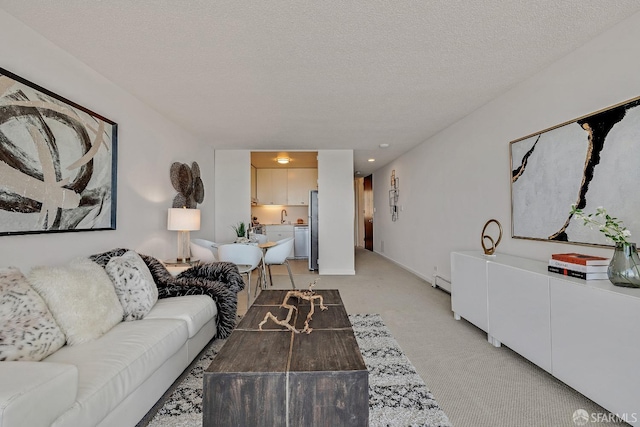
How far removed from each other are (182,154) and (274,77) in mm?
2192

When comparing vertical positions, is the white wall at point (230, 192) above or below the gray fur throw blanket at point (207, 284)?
above

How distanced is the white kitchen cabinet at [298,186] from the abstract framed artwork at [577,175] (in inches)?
221

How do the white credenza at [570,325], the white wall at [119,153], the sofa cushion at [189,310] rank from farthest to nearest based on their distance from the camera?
the sofa cushion at [189,310], the white wall at [119,153], the white credenza at [570,325]

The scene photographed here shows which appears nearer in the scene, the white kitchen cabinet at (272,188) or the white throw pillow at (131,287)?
the white throw pillow at (131,287)

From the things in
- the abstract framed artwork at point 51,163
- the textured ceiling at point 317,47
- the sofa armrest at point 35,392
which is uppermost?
the textured ceiling at point 317,47

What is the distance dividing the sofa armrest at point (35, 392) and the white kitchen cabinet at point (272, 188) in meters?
7.05

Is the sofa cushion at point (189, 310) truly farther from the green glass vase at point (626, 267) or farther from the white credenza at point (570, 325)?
the green glass vase at point (626, 267)

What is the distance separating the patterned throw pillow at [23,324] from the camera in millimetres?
1312

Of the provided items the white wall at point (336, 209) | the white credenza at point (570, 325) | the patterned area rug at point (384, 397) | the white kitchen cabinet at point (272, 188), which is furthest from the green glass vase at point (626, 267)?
the white kitchen cabinet at point (272, 188)

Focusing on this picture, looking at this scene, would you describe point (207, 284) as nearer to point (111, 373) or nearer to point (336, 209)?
point (111, 373)

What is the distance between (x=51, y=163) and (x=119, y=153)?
0.79 meters

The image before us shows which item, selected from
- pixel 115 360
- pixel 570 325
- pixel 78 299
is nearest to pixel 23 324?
pixel 78 299

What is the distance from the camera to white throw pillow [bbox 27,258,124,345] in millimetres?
Result: 1576

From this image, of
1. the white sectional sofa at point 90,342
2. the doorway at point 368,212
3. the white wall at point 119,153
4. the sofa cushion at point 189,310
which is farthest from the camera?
the doorway at point 368,212
